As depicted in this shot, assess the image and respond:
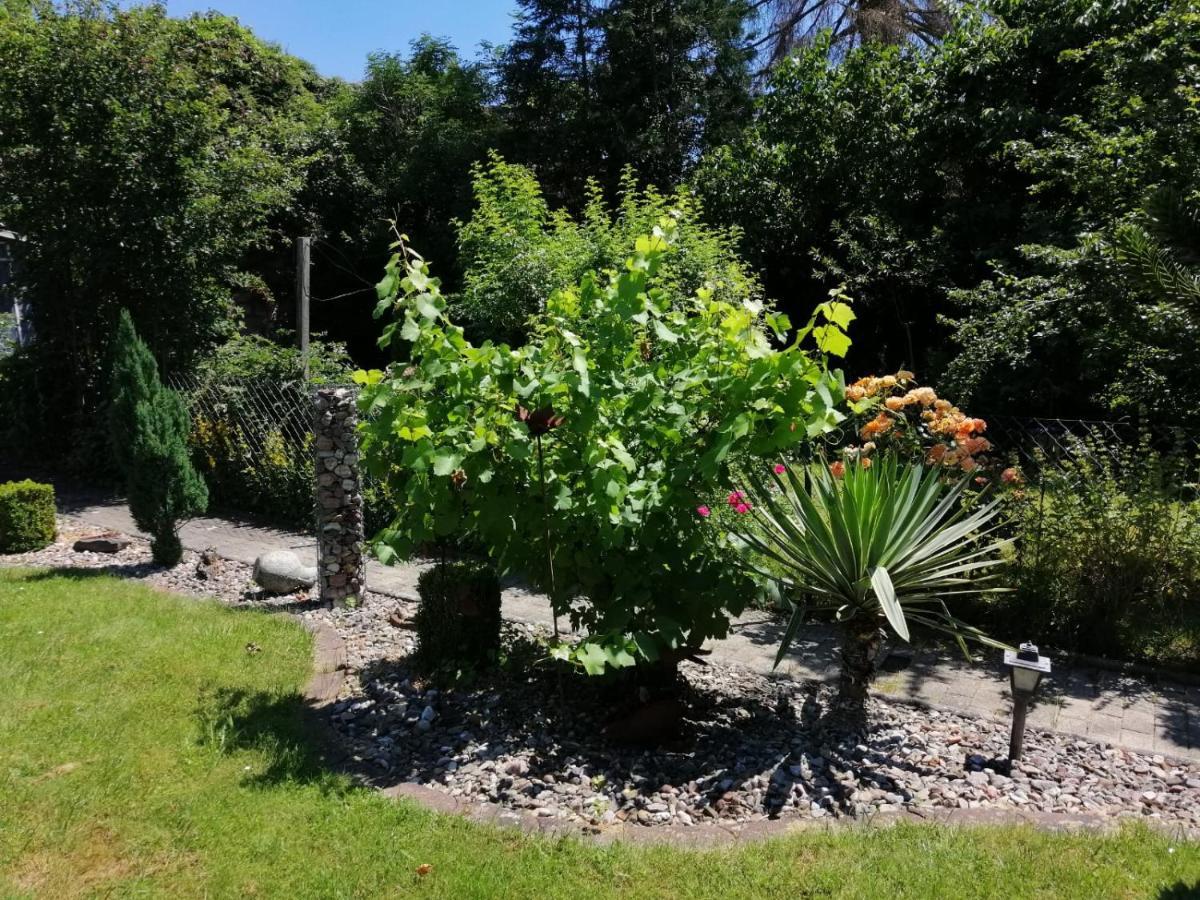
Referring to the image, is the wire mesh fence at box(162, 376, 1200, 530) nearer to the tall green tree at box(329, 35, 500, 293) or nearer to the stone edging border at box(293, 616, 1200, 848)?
the stone edging border at box(293, 616, 1200, 848)

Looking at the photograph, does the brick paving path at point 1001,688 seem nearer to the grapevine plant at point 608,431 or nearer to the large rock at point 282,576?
the large rock at point 282,576

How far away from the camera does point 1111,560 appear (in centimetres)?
500

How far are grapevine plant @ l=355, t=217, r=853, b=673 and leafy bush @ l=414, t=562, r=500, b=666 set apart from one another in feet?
1.91

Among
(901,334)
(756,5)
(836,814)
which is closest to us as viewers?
(836,814)

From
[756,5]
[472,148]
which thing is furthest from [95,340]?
[756,5]

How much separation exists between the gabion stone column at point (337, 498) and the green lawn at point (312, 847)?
1.93m

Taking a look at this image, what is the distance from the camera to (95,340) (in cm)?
1053

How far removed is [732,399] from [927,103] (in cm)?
875

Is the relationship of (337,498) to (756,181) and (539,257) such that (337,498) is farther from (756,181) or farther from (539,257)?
(756,181)

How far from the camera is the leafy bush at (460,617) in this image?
430 centimetres

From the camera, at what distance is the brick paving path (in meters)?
4.10

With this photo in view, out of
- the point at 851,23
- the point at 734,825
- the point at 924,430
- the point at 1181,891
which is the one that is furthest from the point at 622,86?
the point at 1181,891

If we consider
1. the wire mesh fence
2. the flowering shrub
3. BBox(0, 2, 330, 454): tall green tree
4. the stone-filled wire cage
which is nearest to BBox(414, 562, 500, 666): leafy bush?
the flowering shrub

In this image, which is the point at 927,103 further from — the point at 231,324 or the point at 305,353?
the point at 231,324
